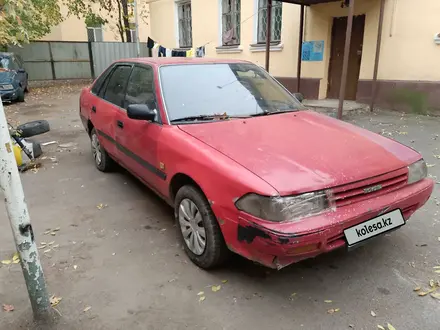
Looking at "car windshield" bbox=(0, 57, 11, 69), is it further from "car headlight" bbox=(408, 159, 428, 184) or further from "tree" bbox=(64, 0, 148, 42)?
"car headlight" bbox=(408, 159, 428, 184)

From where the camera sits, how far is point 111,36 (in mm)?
21641

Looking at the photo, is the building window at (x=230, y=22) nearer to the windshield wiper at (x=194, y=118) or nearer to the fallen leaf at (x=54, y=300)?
the windshield wiper at (x=194, y=118)

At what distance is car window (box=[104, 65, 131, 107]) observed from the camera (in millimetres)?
4191

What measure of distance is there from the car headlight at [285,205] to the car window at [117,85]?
2425 millimetres

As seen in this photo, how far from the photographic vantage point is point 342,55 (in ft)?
32.4

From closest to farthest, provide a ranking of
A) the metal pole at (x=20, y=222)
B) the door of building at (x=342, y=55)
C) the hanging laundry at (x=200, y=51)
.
→ the metal pole at (x=20, y=222) < the door of building at (x=342, y=55) < the hanging laundry at (x=200, y=51)

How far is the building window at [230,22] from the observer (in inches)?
491

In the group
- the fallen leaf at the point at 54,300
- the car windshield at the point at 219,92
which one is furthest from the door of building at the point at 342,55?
the fallen leaf at the point at 54,300

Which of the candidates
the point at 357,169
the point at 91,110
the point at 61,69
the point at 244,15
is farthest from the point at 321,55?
the point at 61,69

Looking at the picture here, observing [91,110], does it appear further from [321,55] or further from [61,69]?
[61,69]

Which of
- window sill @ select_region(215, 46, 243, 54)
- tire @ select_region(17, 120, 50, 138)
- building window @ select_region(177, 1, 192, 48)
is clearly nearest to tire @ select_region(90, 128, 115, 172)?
tire @ select_region(17, 120, 50, 138)

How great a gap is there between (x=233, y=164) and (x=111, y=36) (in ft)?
71.1

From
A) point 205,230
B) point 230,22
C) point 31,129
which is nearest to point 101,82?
point 31,129

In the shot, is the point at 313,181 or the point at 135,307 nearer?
the point at 313,181
